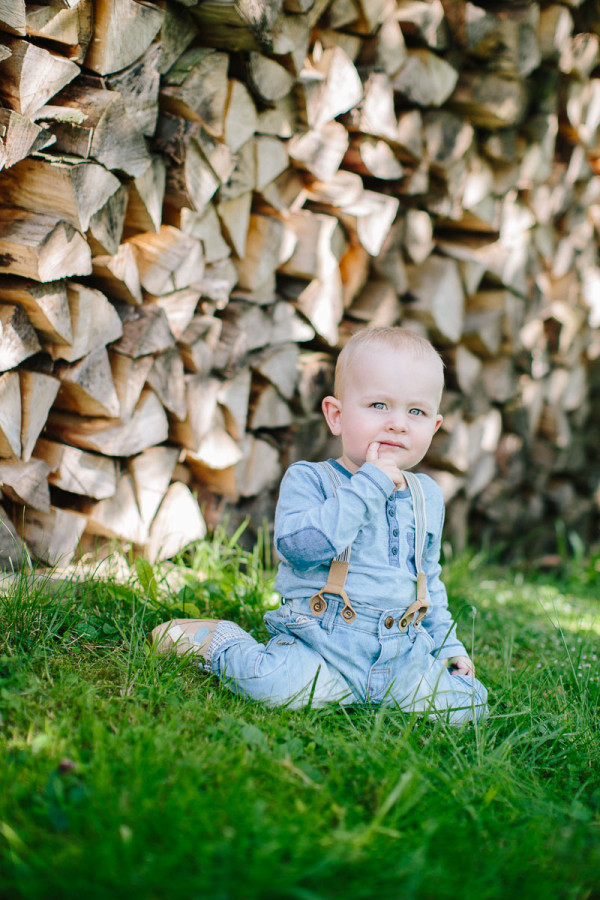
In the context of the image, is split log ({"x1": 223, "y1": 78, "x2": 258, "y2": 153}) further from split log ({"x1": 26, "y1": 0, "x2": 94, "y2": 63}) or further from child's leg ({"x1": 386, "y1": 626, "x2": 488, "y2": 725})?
child's leg ({"x1": 386, "y1": 626, "x2": 488, "y2": 725})

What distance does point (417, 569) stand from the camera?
175 cm

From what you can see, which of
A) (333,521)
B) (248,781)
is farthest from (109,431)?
(248,781)

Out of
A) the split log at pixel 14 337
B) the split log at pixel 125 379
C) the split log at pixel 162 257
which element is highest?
the split log at pixel 162 257

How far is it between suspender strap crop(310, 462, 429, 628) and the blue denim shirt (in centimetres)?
2

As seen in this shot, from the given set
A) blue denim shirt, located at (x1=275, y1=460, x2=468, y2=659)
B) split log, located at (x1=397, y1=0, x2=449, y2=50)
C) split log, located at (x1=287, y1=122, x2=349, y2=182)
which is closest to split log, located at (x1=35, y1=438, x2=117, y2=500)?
blue denim shirt, located at (x1=275, y1=460, x2=468, y2=659)

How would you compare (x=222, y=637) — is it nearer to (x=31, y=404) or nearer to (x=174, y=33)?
(x=31, y=404)

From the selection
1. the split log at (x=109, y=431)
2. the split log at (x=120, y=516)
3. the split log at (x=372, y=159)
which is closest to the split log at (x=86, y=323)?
the split log at (x=109, y=431)

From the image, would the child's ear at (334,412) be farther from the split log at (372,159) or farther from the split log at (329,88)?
the split log at (372,159)

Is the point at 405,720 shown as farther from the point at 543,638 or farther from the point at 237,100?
the point at 237,100

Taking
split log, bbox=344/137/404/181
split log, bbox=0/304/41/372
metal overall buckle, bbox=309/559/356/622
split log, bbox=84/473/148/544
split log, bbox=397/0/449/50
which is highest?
split log, bbox=397/0/449/50

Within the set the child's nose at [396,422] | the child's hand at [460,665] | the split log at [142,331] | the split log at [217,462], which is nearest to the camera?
the child's nose at [396,422]

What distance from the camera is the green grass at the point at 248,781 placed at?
99 centimetres

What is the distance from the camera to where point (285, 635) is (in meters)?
1.69

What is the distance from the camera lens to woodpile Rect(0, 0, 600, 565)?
1.79m
